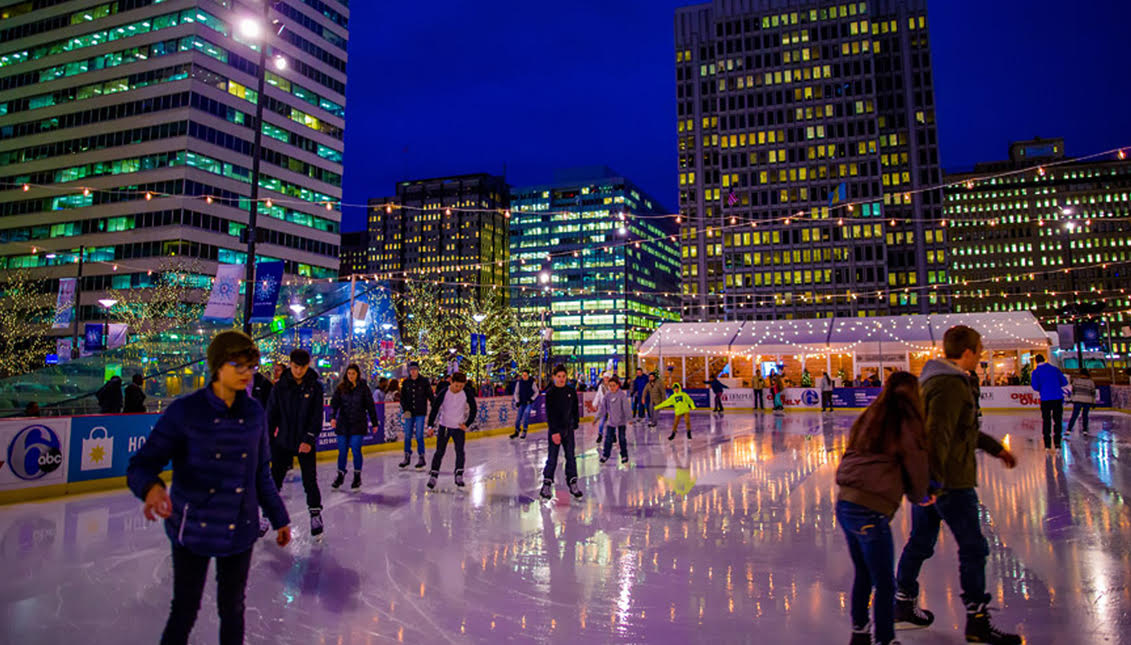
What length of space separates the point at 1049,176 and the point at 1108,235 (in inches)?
577

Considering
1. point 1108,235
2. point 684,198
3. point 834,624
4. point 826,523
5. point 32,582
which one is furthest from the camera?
point 1108,235

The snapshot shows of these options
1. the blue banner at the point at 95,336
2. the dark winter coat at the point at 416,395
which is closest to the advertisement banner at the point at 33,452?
the dark winter coat at the point at 416,395

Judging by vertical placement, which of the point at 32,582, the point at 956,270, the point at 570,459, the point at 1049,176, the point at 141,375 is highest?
the point at 1049,176

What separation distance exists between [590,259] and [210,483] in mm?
135178

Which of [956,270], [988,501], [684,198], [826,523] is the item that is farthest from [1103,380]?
[956,270]

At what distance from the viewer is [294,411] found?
6863 mm

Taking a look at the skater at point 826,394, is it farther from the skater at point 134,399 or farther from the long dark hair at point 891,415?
the long dark hair at point 891,415

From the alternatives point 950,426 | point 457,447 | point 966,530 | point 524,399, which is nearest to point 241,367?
point 950,426

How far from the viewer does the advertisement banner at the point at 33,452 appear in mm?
9188

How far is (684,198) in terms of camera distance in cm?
10450

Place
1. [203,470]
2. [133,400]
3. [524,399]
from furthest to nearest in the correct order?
[524,399] < [133,400] < [203,470]

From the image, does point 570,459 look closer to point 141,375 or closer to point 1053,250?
point 141,375

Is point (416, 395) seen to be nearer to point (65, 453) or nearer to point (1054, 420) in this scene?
point (65, 453)

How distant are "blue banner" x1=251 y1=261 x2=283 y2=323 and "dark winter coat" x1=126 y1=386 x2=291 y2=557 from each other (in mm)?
11526
